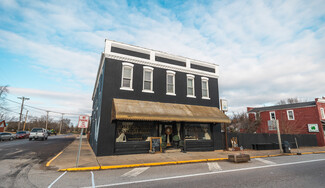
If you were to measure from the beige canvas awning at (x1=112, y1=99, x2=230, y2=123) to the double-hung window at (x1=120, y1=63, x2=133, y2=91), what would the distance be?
126 centimetres

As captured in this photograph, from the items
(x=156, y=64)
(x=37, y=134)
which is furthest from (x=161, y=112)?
(x=37, y=134)

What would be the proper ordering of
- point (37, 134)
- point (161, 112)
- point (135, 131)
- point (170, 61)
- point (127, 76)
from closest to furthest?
point (161, 112), point (135, 131), point (127, 76), point (170, 61), point (37, 134)

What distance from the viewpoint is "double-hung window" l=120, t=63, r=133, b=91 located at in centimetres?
1280

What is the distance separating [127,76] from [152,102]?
2862mm

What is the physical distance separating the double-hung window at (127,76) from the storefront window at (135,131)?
2805 mm

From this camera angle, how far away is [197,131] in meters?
14.6

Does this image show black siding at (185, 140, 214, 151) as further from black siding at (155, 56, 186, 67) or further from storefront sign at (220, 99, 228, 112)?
black siding at (155, 56, 186, 67)

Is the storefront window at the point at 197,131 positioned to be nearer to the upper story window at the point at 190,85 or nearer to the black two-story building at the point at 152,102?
the black two-story building at the point at 152,102

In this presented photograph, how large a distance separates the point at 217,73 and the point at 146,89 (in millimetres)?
8087

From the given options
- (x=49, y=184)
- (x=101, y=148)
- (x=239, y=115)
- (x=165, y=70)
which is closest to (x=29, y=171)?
(x=49, y=184)

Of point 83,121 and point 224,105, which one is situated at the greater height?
point 224,105

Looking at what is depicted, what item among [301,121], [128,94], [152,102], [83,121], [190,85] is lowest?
[83,121]

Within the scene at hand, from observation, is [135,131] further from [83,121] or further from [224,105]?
[224,105]

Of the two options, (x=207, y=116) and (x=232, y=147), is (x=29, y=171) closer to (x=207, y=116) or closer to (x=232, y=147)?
(x=207, y=116)
